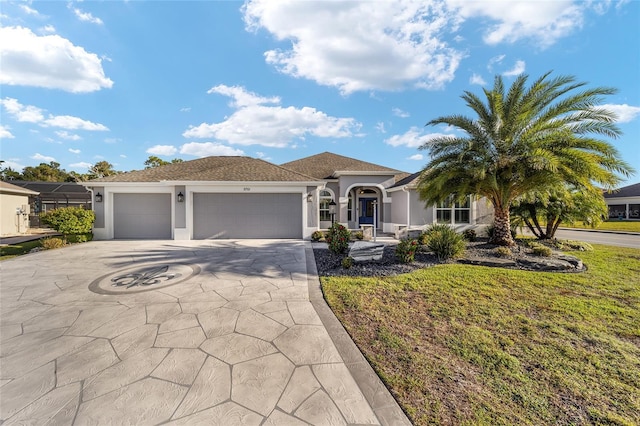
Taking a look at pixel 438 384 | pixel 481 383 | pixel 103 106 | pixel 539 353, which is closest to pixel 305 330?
pixel 438 384

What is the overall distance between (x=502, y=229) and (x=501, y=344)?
7.82 metres

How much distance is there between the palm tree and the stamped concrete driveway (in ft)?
23.8

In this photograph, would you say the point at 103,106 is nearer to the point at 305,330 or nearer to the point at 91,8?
the point at 91,8

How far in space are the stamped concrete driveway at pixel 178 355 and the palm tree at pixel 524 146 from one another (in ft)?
23.8

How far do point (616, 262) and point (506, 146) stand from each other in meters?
5.31

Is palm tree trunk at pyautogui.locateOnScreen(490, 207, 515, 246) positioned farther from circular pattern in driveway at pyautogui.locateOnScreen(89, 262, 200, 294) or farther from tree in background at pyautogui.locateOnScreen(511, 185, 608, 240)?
circular pattern in driveway at pyautogui.locateOnScreen(89, 262, 200, 294)

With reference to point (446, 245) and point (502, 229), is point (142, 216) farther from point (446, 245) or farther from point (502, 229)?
point (502, 229)

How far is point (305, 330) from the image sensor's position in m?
3.67

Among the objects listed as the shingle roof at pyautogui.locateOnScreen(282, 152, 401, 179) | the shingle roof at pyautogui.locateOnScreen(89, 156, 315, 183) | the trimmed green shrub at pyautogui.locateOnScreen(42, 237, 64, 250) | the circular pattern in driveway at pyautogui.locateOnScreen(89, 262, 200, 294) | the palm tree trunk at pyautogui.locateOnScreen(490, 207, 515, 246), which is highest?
the shingle roof at pyautogui.locateOnScreen(282, 152, 401, 179)

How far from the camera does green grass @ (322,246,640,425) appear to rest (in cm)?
232

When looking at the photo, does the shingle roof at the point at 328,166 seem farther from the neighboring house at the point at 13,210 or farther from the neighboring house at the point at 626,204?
the neighboring house at the point at 626,204

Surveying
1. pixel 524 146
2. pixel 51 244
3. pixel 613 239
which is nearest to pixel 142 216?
pixel 51 244

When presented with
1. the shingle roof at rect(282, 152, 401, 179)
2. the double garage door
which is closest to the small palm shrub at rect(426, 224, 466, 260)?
the double garage door

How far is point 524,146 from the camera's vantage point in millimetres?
8398
